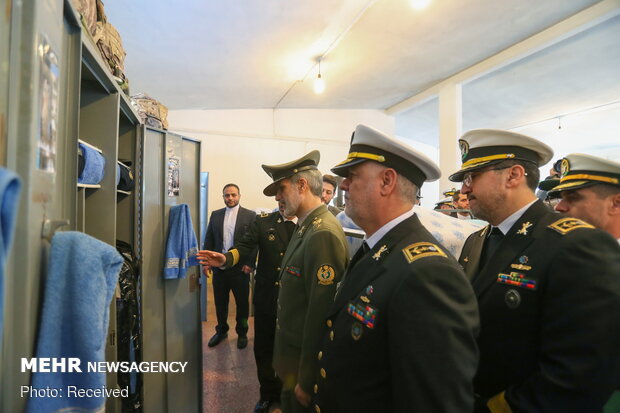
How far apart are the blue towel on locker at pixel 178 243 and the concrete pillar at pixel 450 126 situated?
5003 mm

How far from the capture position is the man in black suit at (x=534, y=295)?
0.87 meters

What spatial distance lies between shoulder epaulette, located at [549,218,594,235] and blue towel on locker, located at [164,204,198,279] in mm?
2053

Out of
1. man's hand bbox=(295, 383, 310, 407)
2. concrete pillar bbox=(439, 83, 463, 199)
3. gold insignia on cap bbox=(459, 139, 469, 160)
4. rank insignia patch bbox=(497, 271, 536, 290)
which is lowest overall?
man's hand bbox=(295, 383, 310, 407)

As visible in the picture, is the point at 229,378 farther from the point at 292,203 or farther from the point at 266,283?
the point at 292,203

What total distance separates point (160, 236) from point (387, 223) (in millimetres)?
1660

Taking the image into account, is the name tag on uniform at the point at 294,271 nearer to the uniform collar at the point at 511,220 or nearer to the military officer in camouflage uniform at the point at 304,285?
the military officer in camouflage uniform at the point at 304,285

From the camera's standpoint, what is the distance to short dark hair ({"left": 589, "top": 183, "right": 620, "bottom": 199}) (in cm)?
133

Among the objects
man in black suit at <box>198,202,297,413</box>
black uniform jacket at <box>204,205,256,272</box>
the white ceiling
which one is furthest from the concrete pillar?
man in black suit at <box>198,202,297,413</box>


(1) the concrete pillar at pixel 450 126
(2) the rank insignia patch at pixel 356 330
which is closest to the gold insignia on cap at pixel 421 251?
(2) the rank insignia patch at pixel 356 330

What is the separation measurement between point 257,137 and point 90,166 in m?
5.91

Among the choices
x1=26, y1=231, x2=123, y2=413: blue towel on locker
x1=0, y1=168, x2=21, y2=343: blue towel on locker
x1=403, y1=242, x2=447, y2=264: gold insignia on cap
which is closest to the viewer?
x1=0, y1=168, x2=21, y2=343: blue towel on locker

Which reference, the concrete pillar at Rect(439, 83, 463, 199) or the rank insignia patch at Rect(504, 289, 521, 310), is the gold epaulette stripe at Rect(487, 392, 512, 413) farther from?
the concrete pillar at Rect(439, 83, 463, 199)

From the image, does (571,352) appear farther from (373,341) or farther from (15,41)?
(15,41)

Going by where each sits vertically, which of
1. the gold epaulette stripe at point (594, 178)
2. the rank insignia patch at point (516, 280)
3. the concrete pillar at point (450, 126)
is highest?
the concrete pillar at point (450, 126)
